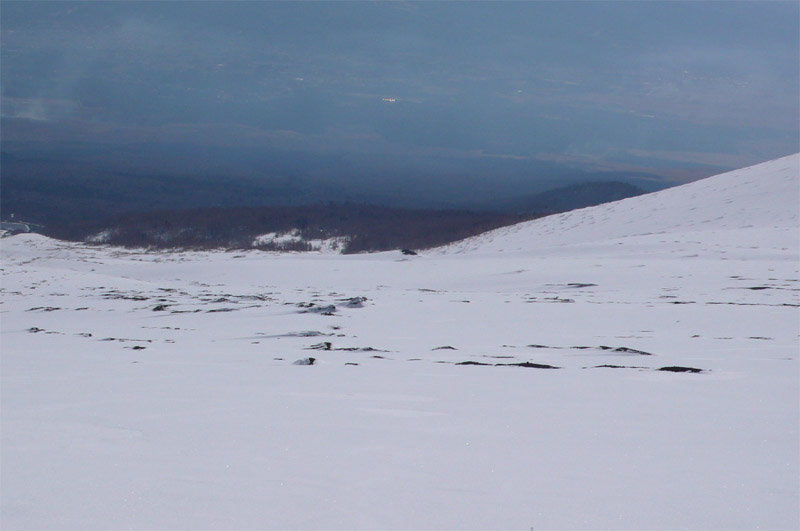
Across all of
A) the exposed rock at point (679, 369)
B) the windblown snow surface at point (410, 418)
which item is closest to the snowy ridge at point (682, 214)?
the windblown snow surface at point (410, 418)

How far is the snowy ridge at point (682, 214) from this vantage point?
113 feet

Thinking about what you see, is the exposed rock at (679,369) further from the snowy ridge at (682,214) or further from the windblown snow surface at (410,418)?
the snowy ridge at (682,214)

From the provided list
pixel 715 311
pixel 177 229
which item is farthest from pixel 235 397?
pixel 177 229

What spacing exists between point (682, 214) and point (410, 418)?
37.7 meters

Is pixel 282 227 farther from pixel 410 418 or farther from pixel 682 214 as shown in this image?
pixel 410 418

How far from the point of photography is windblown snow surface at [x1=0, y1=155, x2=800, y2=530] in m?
2.75

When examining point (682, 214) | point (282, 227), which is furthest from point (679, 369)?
point (282, 227)

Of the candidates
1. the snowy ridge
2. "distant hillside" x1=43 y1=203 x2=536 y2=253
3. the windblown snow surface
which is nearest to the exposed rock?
the windblown snow surface

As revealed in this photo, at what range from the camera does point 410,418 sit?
4.29m

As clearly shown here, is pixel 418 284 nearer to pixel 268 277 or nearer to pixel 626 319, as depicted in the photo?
pixel 268 277

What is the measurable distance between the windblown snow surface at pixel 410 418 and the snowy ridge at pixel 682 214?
19887 mm

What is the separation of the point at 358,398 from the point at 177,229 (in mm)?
94483

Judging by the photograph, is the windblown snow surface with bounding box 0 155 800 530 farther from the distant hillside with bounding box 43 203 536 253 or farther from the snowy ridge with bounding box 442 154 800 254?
the distant hillside with bounding box 43 203 536 253

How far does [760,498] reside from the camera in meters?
A: 2.88
